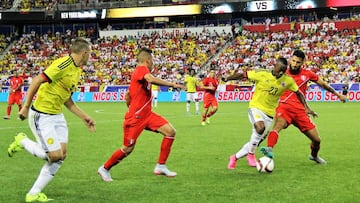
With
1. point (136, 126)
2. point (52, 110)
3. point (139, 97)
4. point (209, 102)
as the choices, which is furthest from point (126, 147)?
point (209, 102)

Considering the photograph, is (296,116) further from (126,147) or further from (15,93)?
(15,93)

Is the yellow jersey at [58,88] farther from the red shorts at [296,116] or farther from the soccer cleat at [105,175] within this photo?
the red shorts at [296,116]

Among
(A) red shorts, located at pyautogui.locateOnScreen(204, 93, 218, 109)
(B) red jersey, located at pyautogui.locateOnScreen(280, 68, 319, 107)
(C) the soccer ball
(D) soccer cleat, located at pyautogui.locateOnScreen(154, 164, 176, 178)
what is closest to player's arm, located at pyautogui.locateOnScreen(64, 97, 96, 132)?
(D) soccer cleat, located at pyautogui.locateOnScreen(154, 164, 176, 178)

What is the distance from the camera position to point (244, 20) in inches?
2400

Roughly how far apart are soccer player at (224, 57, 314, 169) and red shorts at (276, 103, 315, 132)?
11.3 inches

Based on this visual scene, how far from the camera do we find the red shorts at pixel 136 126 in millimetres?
9406

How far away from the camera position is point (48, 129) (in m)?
7.66

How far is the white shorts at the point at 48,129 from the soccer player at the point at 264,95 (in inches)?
147

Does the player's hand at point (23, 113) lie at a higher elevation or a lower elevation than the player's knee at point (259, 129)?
higher

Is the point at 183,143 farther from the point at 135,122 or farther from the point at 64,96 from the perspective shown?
the point at 64,96

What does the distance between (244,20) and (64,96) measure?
54501mm

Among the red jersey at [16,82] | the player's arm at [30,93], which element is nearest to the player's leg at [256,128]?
the player's arm at [30,93]

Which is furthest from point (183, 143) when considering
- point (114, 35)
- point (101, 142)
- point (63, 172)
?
point (114, 35)

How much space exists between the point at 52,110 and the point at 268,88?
4549mm
